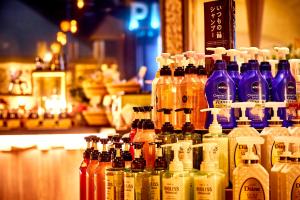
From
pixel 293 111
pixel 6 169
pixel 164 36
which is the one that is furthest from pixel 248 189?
pixel 164 36

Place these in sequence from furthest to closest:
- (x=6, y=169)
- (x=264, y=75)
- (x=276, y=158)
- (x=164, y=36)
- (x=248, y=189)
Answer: (x=164, y=36)
(x=6, y=169)
(x=264, y=75)
(x=276, y=158)
(x=248, y=189)

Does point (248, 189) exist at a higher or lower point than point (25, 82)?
lower

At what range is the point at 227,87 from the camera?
2729 millimetres

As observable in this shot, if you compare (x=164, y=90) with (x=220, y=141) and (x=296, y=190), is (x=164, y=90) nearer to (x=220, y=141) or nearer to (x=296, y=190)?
(x=220, y=141)

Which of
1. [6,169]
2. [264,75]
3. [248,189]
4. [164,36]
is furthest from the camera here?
[164,36]

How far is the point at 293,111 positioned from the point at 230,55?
1.36ft

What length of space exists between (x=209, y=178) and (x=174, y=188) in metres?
0.15

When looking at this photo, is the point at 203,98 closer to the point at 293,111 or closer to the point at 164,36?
the point at 293,111

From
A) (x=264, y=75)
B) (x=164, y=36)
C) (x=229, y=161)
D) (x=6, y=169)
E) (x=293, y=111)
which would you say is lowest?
(x=6, y=169)

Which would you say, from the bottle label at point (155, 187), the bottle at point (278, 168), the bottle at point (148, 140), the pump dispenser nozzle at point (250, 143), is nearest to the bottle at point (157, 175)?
the bottle label at point (155, 187)

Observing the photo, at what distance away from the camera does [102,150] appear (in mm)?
2900

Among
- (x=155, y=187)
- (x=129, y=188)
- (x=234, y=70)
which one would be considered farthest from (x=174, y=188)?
(x=234, y=70)

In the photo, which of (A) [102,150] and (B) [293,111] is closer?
(B) [293,111]

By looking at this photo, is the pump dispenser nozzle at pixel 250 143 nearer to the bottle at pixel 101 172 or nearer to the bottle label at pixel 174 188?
the bottle label at pixel 174 188
